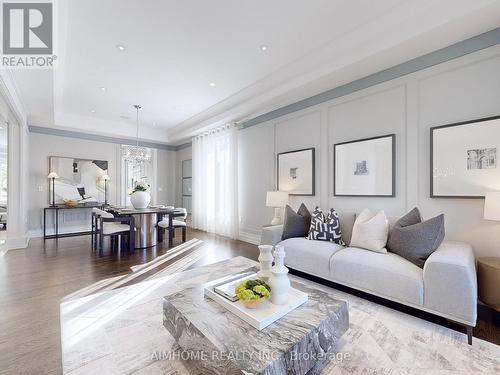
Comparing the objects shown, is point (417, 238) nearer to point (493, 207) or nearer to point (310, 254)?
point (493, 207)

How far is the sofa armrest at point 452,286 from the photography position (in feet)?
6.14

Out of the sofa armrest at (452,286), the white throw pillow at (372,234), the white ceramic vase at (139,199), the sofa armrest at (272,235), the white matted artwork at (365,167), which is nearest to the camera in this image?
the sofa armrest at (452,286)

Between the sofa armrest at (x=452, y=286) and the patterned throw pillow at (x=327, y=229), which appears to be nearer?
the sofa armrest at (x=452, y=286)

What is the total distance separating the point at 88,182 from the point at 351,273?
265 inches

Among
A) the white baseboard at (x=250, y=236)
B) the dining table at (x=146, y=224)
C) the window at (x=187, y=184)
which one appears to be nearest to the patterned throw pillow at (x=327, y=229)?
the white baseboard at (x=250, y=236)

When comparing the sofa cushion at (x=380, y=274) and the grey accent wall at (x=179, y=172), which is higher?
the grey accent wall at (x=179, y=172)

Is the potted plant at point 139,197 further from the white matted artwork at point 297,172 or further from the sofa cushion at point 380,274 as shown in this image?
the sofa cushion at point 380,274

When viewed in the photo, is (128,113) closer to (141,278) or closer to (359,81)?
(141,278)

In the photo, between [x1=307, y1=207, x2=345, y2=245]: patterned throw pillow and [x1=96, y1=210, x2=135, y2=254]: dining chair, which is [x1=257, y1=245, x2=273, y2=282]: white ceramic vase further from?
[x1=96, y1=210, x2=135, y2=254]: dining chair

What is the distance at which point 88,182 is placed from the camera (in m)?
6.43

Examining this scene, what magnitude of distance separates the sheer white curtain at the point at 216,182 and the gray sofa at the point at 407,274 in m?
2.76

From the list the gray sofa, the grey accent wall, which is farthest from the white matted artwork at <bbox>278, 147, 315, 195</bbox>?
the grey accent wall

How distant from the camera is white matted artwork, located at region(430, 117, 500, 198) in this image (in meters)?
2.42

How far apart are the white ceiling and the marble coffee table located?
2739mm
